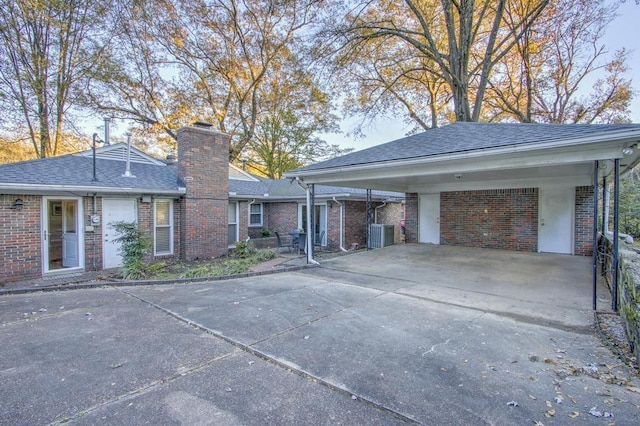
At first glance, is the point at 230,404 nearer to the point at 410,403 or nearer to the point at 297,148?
the point at 410,403

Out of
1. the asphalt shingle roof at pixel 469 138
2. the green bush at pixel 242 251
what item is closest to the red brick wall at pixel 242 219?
the green bush at pixel 242 251

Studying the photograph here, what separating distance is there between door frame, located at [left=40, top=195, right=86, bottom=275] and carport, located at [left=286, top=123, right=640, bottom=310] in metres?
5.85

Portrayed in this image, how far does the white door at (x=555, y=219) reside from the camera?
32.1 feet

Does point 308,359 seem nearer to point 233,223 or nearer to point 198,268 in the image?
point 198,268

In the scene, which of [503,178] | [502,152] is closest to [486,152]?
[502,152]

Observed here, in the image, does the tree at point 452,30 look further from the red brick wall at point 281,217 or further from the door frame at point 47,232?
the door frame at point 47,232

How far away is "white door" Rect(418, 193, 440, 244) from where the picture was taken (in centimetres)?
1255

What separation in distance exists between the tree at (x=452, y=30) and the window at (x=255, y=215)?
7.69 metres

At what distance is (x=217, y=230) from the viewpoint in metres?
11.1

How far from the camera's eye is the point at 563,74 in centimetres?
1555

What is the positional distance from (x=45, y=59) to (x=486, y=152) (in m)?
19.9

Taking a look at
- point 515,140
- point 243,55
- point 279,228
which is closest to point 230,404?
point 515,140

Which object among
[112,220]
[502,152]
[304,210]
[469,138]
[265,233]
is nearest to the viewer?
[502,152]

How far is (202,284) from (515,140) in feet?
22.3
